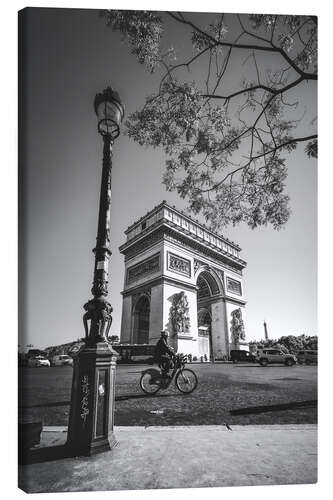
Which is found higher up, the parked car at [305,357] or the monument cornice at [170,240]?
the monument cornice at [170,240]

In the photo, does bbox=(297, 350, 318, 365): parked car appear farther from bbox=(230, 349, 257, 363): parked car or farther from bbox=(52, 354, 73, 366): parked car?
bbox=(52, 354, 73, 366): parked car

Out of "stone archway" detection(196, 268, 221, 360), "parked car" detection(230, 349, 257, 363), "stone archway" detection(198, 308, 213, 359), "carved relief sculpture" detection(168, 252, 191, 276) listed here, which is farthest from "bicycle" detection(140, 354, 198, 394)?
"stone archway" detection(198, 308, 213, 359)

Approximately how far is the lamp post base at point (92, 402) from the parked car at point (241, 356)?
2046 cm

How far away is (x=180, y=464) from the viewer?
2818 millimetres

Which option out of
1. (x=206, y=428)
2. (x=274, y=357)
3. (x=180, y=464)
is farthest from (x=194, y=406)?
(x=274, y=357)

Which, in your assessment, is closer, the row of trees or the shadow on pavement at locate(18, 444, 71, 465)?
the shadow on pavement at locate(18, 444, 71, 465)

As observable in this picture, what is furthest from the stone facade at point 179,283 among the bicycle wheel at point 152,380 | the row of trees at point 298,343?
the bicycle wheel at point 152,380

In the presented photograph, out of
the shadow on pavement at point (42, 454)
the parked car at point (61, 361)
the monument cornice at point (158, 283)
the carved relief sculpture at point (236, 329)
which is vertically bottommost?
the parked car at point (61, 361)

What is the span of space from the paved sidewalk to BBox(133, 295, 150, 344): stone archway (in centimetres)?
1732

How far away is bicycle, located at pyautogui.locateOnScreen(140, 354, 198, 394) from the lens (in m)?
6.26

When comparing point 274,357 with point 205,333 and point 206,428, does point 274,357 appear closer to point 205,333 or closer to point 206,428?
point 205,333

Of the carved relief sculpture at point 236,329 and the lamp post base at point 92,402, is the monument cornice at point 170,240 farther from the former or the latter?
the lamp post base at point 92,402

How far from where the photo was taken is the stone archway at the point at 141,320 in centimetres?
2102
